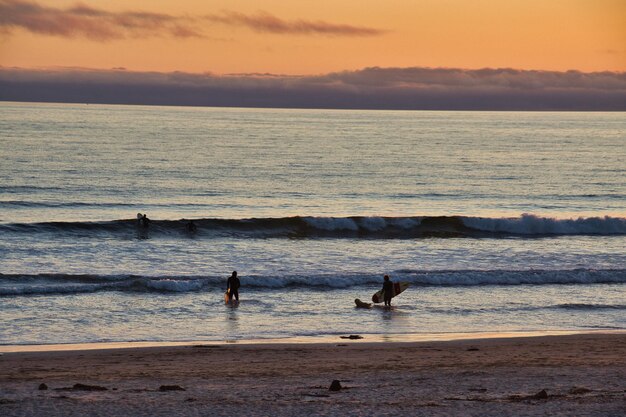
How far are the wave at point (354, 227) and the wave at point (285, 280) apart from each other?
41.0 feet

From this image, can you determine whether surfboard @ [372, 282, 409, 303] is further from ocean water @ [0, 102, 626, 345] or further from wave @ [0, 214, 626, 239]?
wave @ [0, 214, 626, 239]

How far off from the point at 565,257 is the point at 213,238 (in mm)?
17327

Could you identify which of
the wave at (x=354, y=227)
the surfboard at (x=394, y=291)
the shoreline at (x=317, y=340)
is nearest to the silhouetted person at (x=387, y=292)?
the surfboard at (x=394, y=291)

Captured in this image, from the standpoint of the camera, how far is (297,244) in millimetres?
43312

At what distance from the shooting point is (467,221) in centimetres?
5078

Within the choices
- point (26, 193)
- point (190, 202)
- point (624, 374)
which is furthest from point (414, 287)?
point (26, 193)

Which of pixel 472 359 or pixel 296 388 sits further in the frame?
pixel 472 359

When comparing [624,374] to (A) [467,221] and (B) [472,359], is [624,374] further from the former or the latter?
(A) [467,221]

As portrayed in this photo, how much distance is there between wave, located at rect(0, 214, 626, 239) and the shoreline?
22724mm

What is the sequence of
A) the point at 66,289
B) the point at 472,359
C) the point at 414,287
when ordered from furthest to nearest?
the point at 414,287
the point at 66,289
the point at 472,359

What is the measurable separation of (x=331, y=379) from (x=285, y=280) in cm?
1529

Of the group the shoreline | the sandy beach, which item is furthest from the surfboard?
the sandy beach

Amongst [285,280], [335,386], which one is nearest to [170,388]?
[335,386]

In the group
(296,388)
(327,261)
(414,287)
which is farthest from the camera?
(327,261)
